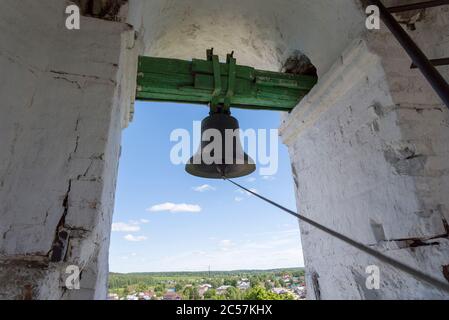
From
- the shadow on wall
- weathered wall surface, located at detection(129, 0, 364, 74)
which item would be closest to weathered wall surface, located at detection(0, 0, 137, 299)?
the shadow on wall

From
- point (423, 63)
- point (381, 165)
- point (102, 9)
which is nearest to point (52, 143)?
point (102, 9)

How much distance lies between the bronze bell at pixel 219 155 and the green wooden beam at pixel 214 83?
0.34ft

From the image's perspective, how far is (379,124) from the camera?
37.2 inches

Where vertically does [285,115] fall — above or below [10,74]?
above

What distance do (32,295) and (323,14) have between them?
1.31m

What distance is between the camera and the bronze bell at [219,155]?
4.15 feet

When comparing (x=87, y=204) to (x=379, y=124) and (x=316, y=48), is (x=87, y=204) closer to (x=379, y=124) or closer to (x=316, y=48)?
(x=379, y=124)

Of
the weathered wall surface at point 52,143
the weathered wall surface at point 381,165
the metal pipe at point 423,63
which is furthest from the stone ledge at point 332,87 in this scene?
the weathered wall surface at point 52,143

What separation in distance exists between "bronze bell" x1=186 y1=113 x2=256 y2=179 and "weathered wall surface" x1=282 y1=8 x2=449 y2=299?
366 millimetres

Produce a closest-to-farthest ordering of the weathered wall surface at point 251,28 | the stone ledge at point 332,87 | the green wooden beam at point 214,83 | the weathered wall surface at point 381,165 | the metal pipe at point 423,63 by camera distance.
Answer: the metal pipe at point 423,63
the weathered wall surface at point 381,165
the stone ledge at point 332,87
the weathered wall surface at point 251,28
the green wooden beam at point 214,83

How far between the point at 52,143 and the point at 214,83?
29.7 inches

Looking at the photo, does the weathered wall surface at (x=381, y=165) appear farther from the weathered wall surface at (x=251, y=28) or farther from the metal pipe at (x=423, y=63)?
the metal pipe at (x=423, y=63)

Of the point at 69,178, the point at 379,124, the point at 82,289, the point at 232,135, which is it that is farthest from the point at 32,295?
the point at 379,124
